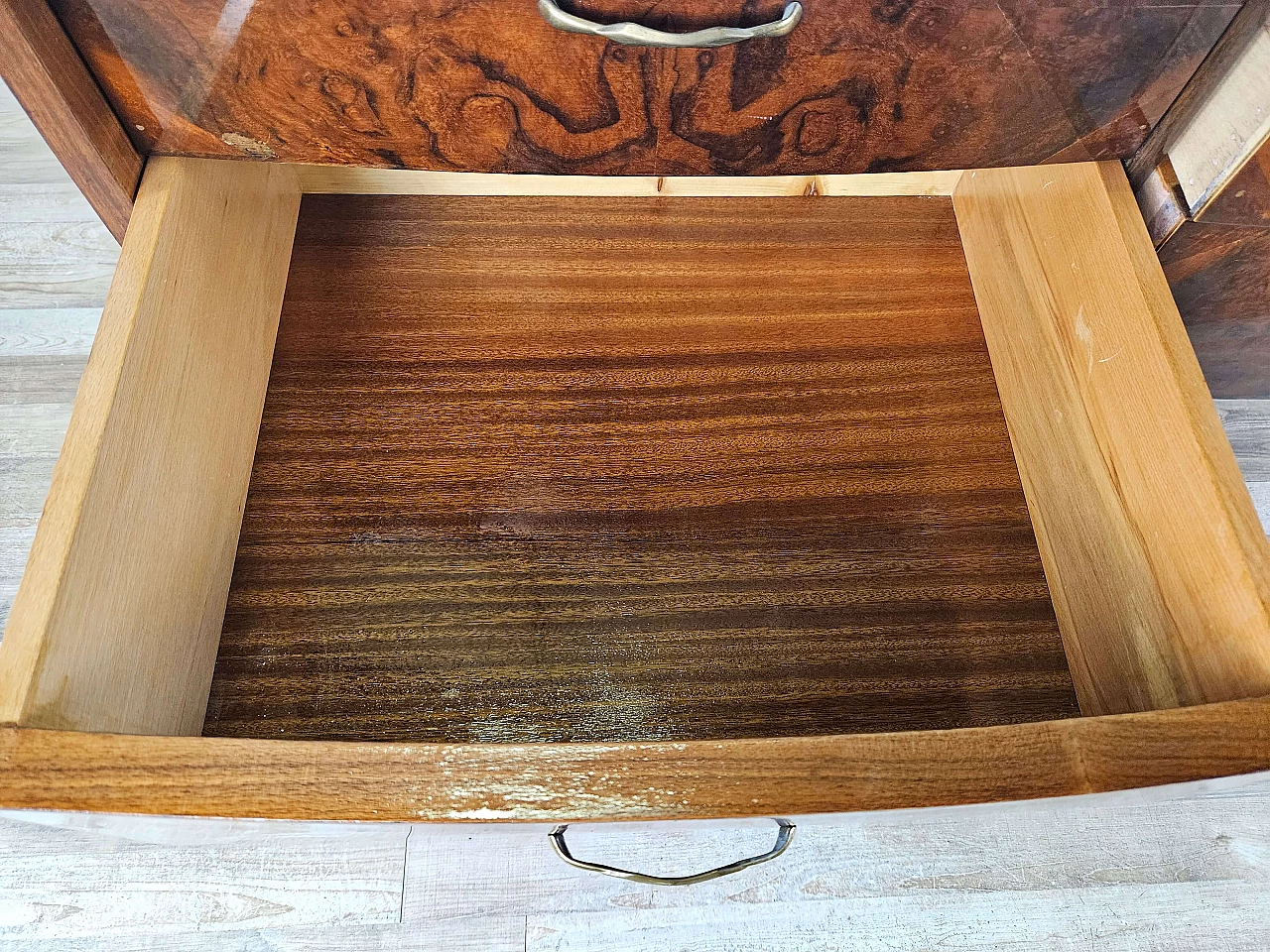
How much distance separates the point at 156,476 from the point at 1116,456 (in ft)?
1.80

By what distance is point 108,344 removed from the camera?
481 mm

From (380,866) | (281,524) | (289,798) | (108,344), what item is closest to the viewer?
(289,798)

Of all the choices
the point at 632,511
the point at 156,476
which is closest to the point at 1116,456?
the point at 632,511

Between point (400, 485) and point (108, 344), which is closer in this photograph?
point (108, 344)

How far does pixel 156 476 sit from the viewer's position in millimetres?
501

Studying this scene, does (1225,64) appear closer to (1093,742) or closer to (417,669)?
(1093,742)

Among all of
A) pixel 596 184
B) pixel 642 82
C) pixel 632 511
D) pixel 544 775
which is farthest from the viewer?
pixel 596 184

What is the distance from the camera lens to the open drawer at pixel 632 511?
383 mm

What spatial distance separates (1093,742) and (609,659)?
0.88 ft

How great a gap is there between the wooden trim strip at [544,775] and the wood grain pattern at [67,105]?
0.31 meters

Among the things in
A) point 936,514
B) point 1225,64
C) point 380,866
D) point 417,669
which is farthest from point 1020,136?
point 380,866

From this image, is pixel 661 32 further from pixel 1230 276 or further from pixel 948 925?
pixel 948 925

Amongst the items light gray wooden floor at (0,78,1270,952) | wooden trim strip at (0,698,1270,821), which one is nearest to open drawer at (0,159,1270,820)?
wooden trim strip at (0,698,1270,821)

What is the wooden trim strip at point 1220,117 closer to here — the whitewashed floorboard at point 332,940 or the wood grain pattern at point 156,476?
the wood grain pattern at point 156,476
